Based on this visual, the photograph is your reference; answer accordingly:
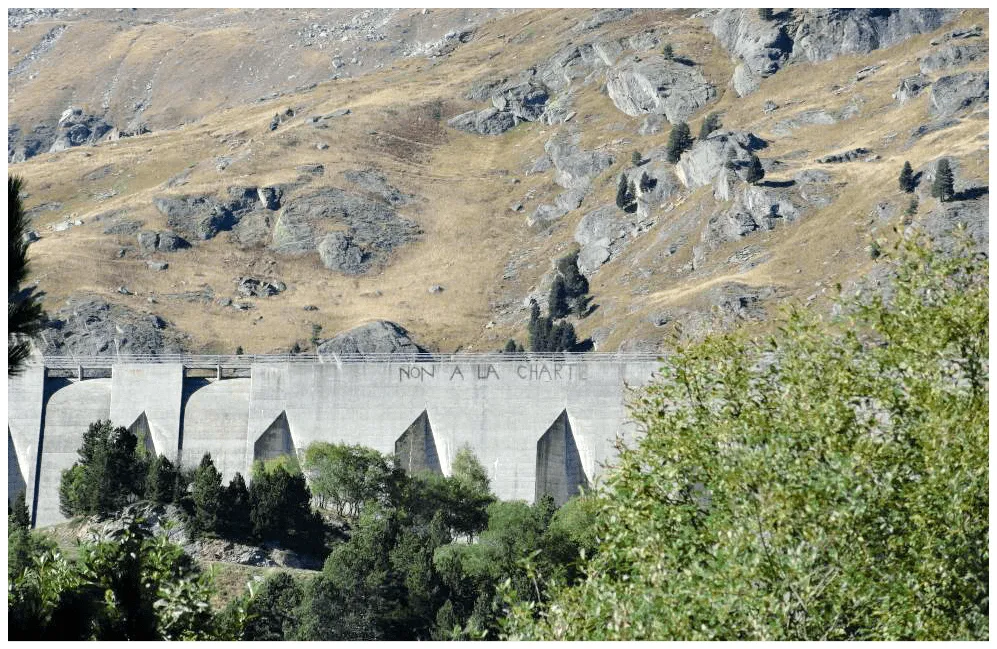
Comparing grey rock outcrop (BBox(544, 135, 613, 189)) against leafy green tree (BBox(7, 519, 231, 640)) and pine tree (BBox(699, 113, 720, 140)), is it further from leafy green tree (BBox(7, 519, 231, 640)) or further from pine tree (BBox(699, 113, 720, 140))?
leafy green tree (BBox(7, 519, 231, 640))

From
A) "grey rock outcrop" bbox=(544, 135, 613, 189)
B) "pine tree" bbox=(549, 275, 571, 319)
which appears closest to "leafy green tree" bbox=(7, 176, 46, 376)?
"pine tree" bbox=(549, 275, 571, 319)

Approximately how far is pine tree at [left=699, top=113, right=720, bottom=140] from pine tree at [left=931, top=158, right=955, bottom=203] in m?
35.7

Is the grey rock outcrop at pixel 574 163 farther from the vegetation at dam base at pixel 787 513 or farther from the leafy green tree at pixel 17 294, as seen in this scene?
the leafy green tree at pixel 17 294

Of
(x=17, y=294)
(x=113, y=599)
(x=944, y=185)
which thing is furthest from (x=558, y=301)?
(x=17, y=294)

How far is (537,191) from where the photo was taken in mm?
156375

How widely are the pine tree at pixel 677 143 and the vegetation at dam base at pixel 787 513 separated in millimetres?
116004

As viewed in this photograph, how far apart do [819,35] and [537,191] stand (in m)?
39.5

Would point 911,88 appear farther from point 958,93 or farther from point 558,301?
point 558,301

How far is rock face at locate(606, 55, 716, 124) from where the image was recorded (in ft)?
525

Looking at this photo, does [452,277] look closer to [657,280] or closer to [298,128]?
[657,280]

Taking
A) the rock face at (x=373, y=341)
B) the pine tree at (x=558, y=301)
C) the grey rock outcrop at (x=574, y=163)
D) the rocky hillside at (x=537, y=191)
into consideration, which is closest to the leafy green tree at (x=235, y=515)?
the rocky hillside at (x=537, y=191)

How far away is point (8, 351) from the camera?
13508mm

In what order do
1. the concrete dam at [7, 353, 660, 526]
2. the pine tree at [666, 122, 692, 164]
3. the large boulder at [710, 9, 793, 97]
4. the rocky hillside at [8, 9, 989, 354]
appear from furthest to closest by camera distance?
the large boulder at [710, 9, 793, 97] < the pine tree at [666, 122, 692, 164] < the rocky hillside at [8, 9, 989, 354] < the concrete dam at [7, 353, 660, 526]

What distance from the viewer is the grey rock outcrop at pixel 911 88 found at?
13812cm
